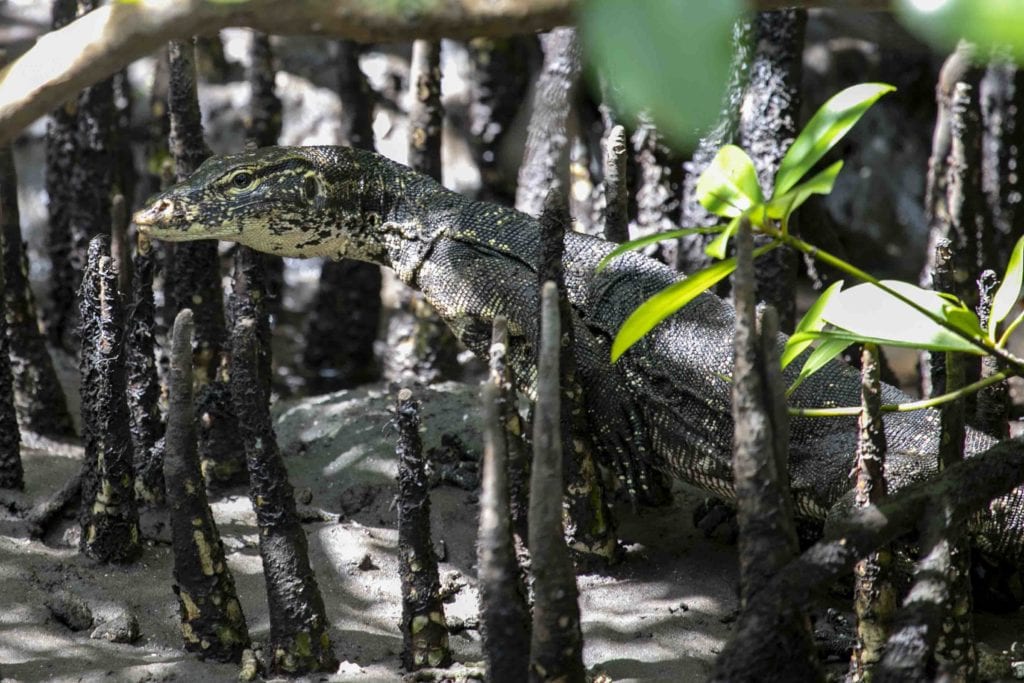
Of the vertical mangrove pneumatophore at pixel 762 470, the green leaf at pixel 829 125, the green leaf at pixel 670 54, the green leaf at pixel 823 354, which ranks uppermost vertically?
the green leaf at pixel 829 125

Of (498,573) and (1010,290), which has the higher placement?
(1010,290)

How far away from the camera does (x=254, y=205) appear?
5.11 metres

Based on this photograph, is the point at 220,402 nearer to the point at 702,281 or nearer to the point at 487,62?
the point at 702,281

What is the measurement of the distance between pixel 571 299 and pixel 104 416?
6.23 ft

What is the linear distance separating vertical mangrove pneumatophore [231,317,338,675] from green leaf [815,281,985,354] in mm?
1910

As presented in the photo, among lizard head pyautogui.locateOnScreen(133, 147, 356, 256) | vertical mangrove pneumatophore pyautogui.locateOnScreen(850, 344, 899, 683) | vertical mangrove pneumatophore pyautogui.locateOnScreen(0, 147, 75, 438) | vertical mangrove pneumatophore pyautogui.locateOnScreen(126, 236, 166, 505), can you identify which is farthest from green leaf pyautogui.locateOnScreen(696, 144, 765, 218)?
vertical mangrove pneumatophore pyautogui.locateOnScreen(0, 147, 75, 438)

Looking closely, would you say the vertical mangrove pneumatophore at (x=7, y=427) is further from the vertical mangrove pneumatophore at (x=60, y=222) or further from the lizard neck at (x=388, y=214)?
the vertical mangrove pneumatophore at (x=60, y=222)

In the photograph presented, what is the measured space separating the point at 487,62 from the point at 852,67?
3.68 meters

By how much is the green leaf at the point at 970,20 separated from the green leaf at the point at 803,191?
1.57 m

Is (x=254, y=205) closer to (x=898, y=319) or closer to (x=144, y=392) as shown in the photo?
(x=144, y=392)

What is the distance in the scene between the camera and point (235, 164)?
5.12m

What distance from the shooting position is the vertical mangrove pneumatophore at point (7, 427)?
5.02m

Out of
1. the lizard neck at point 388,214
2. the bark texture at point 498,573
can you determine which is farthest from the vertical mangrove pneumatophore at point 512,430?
the lizard neck at point 388,214

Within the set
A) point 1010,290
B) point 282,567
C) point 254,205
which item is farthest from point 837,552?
point 254,205
